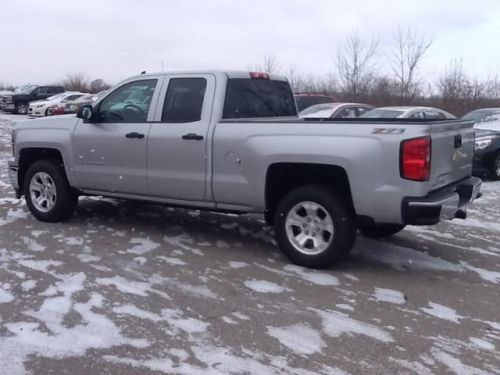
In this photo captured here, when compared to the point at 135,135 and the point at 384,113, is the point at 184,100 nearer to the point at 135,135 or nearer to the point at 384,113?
the point at 135,135

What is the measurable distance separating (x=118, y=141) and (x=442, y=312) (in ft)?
12.7

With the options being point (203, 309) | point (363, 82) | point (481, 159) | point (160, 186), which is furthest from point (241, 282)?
point (363, 82)

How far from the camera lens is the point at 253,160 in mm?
5668

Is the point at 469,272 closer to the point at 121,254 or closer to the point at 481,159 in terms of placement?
the point at 121,254

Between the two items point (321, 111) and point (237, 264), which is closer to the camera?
point (237, 264)

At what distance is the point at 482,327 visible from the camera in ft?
14.2

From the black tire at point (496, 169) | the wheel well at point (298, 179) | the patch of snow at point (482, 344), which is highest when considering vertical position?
the wheel well at point (298, 179)

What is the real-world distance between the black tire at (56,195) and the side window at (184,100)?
5.54ft

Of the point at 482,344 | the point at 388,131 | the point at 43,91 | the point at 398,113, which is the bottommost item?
the point at 482,344

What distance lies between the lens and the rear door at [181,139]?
604cm

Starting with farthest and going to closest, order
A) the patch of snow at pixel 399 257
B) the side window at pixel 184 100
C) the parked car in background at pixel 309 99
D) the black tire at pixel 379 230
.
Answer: the parked car in background at pixel 309 99 → the black tire at pixel 379 230 → the side window at pixel 184 100 → the patch of snow at pixel 399 257

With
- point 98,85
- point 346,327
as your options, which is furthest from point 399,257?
point 98,85

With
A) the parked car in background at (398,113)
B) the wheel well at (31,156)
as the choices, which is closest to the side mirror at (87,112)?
the wheel well at (31,156)

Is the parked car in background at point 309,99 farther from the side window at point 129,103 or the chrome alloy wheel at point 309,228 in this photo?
the chrome alloy wheel at point 309,228
